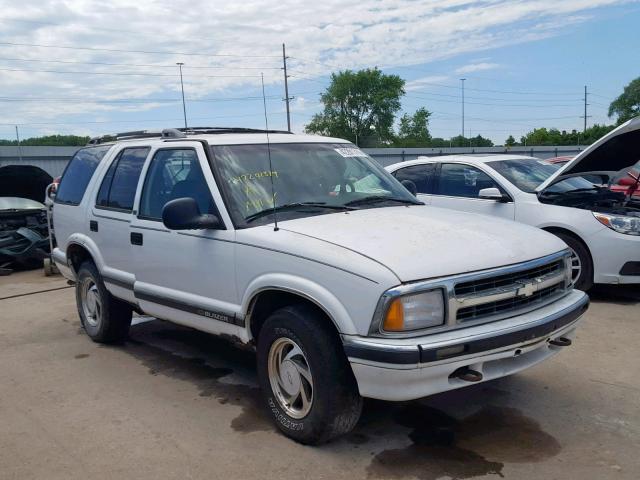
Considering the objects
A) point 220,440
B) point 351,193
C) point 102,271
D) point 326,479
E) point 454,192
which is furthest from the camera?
point 454,192

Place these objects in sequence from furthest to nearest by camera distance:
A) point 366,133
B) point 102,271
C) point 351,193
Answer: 1. point 366,133
2. point 102,271
3. point 351,193

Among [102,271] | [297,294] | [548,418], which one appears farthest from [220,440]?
[102,271]

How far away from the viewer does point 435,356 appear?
3.15 m

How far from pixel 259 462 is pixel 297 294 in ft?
3.20

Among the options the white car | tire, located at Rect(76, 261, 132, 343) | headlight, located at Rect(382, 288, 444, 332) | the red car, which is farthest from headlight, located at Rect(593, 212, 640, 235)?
tire, located at Rect(76, 261, 132, 343)

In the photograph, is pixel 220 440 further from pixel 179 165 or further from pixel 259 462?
pixel 179 165

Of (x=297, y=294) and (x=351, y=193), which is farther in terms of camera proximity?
(x=351, y=193)

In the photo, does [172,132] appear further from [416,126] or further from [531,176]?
[416,126]

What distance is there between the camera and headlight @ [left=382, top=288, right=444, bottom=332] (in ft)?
10.5

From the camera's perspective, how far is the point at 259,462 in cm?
356

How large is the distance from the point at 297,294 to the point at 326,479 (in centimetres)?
101

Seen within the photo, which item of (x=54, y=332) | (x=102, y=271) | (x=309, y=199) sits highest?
(x=309, y=199)

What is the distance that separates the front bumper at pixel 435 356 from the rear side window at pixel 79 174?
387cm

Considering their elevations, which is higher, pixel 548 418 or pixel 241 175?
pixel 241 175
